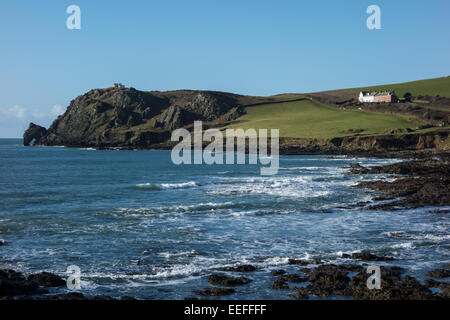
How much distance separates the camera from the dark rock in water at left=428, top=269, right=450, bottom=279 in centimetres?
1512

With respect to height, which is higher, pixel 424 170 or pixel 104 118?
pixel 104 118

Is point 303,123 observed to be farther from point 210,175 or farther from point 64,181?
point 64,181

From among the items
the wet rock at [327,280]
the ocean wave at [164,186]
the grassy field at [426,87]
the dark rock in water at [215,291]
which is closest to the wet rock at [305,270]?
the wet rock at [327,280]

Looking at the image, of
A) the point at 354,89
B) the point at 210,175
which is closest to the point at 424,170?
the point at 210,175

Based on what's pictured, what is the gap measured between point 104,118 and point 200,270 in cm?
14088

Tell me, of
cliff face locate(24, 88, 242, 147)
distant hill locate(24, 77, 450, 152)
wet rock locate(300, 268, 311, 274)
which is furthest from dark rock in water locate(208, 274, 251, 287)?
cliff face locate(24, 88, 242, 147)

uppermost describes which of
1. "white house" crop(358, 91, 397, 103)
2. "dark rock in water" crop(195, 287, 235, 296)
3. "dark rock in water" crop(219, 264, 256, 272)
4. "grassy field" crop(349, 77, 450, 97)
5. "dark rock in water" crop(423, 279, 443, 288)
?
"grassy field" crop(349, 77, 450, 97)

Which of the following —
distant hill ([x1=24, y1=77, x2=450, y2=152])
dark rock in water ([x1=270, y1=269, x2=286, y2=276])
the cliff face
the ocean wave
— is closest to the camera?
dark rock in water ([x1=270, y1=269, x2=286, y2=276])

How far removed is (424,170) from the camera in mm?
47375

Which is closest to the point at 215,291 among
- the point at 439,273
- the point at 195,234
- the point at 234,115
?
the point at 439,273

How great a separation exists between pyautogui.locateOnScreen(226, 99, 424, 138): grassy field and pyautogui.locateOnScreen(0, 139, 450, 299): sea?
59806 millimetres

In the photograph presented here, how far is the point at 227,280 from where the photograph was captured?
15.0m

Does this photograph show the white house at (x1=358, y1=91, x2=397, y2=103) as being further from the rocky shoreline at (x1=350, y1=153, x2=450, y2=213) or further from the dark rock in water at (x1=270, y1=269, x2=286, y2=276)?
the dark rock in water at (x1=270, y1=269, x2=286, y2=276)
